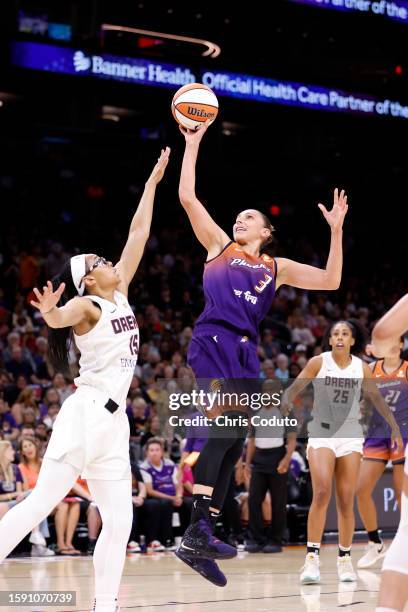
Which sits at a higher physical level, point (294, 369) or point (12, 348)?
point (12, 348)

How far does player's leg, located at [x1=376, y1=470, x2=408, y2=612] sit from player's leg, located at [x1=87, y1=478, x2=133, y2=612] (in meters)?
2.02

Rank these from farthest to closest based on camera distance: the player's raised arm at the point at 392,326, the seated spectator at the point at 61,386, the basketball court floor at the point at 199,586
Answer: the seated spectator at the point at 61,386
the basketball court floor at the point at 199,586
the player's raised arm at the point at 392,326

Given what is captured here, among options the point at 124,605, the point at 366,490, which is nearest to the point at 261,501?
the point at 366,490

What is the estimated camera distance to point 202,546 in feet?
21.5

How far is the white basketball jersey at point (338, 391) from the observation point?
9.61 meters

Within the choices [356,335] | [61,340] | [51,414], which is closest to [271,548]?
[51,414]

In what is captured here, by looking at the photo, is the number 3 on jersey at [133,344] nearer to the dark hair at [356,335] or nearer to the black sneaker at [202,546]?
the black sneaker at [202,546]

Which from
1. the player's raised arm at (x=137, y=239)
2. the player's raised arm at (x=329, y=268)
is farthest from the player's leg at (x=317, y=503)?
the player's raised arm at (x=137, y=239)

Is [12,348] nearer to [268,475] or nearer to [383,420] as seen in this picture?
[268,475]

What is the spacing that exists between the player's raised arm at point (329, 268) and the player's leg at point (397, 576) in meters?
2.81

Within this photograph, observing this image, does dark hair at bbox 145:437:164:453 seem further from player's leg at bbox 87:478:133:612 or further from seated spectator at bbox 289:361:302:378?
player's leg at bbox 87:478:133:612

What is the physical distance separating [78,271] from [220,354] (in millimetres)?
1096

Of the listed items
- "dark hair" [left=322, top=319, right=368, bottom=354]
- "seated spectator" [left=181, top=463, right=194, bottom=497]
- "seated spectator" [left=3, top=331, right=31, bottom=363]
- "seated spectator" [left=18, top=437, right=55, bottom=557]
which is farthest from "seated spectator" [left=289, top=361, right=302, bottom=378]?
"dark hair" [left=322, top=319, right=368, bottom=354]

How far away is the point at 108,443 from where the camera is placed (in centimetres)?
606
